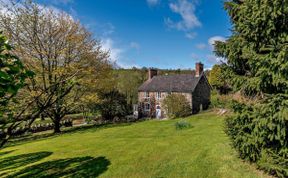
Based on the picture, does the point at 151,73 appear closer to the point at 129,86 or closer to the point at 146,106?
the point at 129,86

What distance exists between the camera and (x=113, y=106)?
40125 mm

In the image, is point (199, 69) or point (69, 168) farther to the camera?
point (199, 69)

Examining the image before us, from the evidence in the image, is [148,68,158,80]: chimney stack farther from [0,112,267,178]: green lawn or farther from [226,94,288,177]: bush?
[226,94,288,177]: bush

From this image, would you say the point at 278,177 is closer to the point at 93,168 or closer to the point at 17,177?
the point at 93,168

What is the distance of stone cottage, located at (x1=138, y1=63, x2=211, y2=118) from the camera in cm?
4081

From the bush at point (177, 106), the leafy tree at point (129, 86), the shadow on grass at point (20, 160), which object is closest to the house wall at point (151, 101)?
the bush at point (177, 106)

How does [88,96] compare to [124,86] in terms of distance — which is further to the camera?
[124,86]

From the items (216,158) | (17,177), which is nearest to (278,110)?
(216,158)

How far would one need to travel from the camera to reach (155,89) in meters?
44.8

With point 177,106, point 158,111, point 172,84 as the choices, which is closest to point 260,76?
point 177,106

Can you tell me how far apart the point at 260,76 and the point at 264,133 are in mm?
2110

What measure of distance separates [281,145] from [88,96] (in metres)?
22.1

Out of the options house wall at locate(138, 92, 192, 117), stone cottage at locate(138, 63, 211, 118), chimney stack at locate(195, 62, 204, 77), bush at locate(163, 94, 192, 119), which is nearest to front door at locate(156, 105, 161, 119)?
stone cottage at locate(138, 63, 211, 118)

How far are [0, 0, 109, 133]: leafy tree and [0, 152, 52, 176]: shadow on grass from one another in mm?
6548
